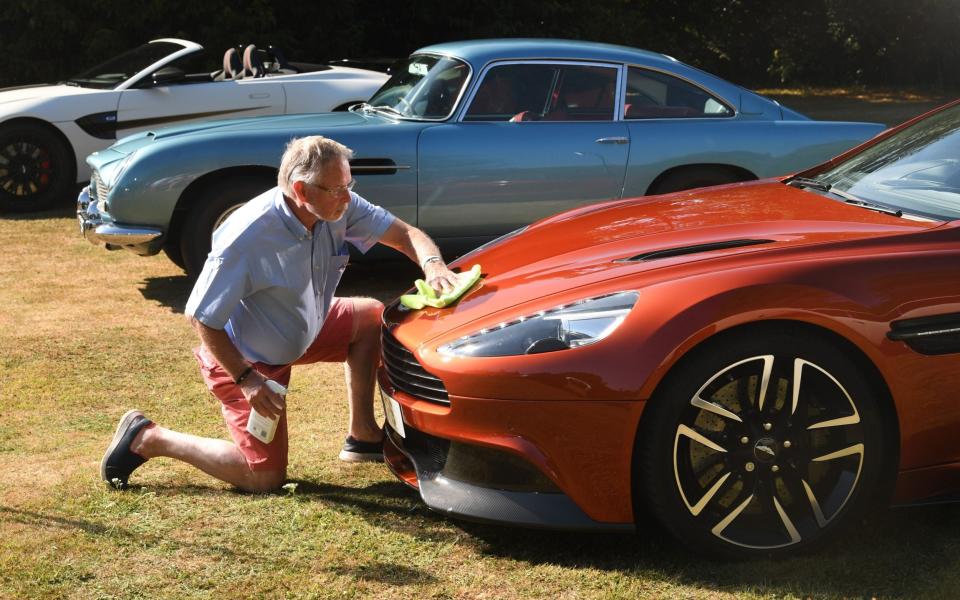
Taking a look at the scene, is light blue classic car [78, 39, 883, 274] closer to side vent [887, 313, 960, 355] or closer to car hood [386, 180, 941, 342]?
car hood [386, 180, 941, 342]

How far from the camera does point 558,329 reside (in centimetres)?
339

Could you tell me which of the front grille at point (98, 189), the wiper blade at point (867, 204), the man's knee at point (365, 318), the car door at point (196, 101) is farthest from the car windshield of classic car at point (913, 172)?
the car door at point (196, 101)

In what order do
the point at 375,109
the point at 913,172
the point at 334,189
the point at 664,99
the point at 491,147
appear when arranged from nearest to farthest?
1. the point at 334,189
2. the point at 913,172
3. the point at 491,147
4. the point at 664,99
5. the point at 375,109

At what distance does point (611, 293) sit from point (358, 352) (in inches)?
53.6

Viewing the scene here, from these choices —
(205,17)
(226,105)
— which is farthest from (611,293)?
(205,17)

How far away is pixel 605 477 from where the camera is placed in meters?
3.35

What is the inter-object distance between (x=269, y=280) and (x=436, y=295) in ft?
1.93

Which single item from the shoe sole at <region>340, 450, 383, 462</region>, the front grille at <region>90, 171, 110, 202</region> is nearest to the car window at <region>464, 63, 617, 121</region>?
the front grille at <region>90, 171, 110, 202</region>

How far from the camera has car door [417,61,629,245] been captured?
7.02 m

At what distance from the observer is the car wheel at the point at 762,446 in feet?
10.9

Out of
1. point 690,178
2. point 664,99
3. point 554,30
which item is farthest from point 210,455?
point 554,30

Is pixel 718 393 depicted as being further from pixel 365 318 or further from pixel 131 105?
pixel 131 105

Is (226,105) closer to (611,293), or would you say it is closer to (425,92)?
(425,92)

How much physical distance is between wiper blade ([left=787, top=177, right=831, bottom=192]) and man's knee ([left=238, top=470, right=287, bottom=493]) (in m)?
2.31
